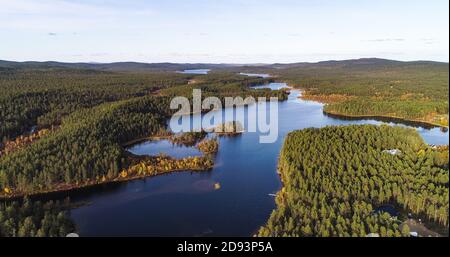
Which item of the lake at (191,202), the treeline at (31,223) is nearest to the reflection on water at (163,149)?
the lake at (191,202)

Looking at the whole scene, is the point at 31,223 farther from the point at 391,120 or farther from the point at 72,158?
the point at 391,120

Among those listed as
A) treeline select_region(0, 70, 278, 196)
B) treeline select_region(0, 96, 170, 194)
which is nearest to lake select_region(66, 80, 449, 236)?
treeline select_region(0, 70, 278, 196)

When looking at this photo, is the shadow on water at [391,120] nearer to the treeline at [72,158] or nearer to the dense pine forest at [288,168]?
the dense pine forest at [288,168]

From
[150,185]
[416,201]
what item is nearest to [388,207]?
[416,201]

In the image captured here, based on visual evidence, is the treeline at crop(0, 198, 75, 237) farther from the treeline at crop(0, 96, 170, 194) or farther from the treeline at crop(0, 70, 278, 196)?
the treeline at crop(0, 96, 170, 194)

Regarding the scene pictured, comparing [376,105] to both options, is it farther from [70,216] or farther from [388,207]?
[70,216]
